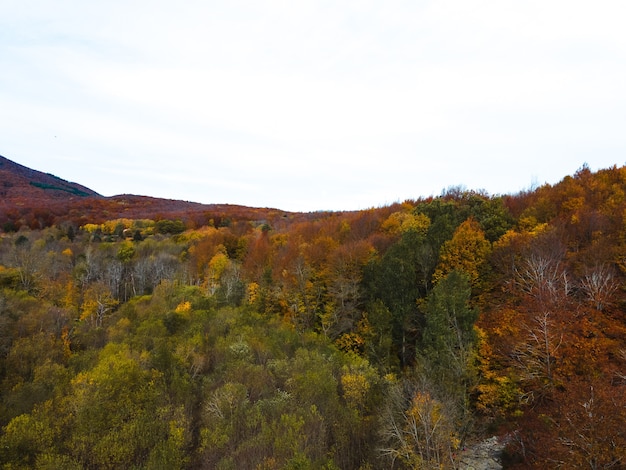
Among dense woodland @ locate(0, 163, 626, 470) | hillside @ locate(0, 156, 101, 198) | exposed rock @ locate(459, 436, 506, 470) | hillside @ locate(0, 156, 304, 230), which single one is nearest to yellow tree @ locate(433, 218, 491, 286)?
dense woodland @ locate(0, 163, 626, 470)

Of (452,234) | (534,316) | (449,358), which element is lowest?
(449,358)

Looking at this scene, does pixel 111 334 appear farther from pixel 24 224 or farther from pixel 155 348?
pixel 24 224

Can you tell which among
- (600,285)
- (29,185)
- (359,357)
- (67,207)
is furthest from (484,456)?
(29,185)

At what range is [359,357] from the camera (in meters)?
35.0

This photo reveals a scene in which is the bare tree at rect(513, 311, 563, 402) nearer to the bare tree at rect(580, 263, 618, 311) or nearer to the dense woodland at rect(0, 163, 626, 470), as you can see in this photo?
the dense woodland at rect(0, 163, 626, 470)

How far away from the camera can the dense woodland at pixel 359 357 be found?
21.0m

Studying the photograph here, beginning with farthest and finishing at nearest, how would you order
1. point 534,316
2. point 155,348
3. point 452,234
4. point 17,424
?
point 452,234 < point 155,348 < point 534,316 < point 17,424

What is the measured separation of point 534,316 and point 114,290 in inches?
2553

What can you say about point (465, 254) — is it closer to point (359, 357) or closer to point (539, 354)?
point (539, 354)

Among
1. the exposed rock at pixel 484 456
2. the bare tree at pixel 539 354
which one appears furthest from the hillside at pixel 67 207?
the bare tree at pixel 539 354

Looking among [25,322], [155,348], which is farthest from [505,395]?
[25,322]

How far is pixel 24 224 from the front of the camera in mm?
98562

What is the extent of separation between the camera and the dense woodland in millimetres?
21031

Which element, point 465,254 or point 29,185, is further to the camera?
point 29,185
